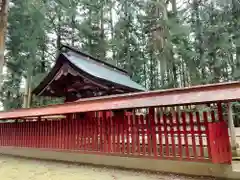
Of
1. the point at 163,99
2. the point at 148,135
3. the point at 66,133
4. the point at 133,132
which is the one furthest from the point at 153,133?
the point at 66,133

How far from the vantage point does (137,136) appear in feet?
19.9

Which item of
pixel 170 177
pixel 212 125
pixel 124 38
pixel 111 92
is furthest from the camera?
pixel 124 38

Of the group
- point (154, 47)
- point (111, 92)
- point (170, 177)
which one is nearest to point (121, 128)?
point (170, 177)

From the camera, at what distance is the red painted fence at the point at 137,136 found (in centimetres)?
493

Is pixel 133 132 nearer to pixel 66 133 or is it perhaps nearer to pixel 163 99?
pixel 163 99

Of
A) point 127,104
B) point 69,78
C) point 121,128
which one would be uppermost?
point 69,78

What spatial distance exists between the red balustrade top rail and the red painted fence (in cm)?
49

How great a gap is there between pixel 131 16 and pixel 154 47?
8525 mm

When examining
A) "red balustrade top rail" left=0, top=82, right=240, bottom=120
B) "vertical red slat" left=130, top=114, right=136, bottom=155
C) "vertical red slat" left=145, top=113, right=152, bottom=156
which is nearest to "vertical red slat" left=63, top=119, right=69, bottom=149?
"red balustrade top rail" left=0, top=82, right=240, bottom=120

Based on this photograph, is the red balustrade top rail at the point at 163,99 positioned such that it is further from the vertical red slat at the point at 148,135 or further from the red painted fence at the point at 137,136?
the vertical red slat at the point at 148,135

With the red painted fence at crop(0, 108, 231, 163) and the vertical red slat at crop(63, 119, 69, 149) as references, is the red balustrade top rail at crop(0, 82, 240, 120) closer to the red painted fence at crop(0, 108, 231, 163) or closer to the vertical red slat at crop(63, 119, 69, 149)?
the red painted fence at crop(0, 108, 231, 163)

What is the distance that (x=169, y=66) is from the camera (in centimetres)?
1977

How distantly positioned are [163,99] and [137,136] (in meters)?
1.40

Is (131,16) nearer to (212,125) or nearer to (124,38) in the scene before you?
(124,38)
